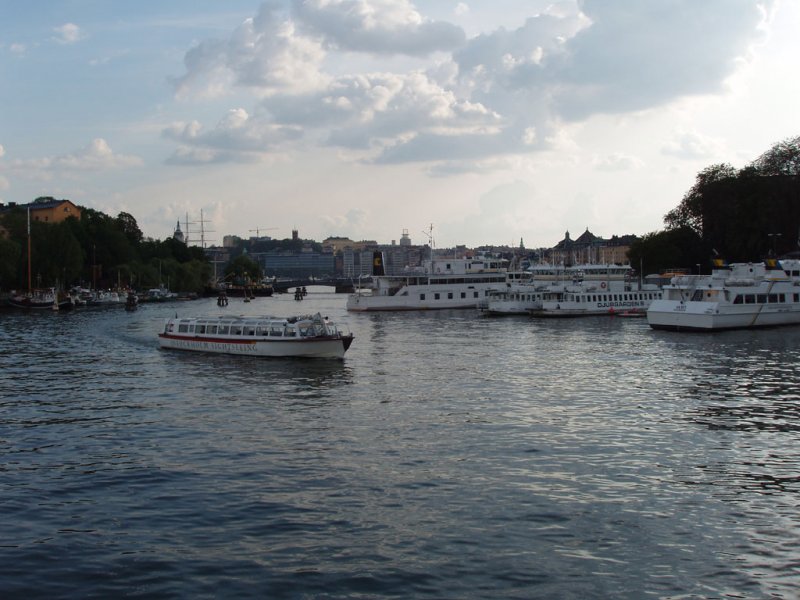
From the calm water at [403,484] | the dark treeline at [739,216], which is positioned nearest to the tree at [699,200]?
the dark treeline at [739,216]

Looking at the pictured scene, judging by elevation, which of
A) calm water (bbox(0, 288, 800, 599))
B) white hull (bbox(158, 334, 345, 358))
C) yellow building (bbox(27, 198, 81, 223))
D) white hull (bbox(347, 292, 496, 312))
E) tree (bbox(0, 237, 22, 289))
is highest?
yellow building (bbox(27, 198, 81, 223))

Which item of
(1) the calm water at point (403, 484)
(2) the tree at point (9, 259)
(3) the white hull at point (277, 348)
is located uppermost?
(2) the tree at point (9, 259)

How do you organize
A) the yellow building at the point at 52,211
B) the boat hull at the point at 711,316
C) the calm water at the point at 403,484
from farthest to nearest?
the yellow building at the point at 52,211 < the boat hull at the point at 711,316 < the calm water at the point at 403,484

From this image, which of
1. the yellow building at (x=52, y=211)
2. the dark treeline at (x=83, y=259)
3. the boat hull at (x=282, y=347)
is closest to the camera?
the boat hull at (x=282, y=347)

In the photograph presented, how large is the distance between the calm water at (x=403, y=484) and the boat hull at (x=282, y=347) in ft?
19.2

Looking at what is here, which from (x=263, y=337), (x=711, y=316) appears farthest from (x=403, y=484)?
(x=711, y=316)

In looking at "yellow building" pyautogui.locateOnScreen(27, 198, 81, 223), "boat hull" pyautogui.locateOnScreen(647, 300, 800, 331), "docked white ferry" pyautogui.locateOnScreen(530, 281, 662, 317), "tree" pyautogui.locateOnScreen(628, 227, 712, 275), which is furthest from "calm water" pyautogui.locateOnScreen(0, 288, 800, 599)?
"yellow building" pyautogui.locateOnScreen(27, 198, 81, 223)

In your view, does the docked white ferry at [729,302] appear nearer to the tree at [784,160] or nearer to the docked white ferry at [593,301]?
the docked white ferry at [593,301]

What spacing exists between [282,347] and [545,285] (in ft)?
202

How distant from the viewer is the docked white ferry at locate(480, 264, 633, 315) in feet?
337

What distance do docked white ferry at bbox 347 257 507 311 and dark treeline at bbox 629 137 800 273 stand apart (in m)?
30.9

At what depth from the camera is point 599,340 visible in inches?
2576

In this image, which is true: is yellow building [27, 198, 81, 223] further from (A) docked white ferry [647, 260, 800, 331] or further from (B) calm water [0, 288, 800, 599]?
(B) calm water [0, 288, 800, 599]

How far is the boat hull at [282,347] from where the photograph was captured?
51156mm
